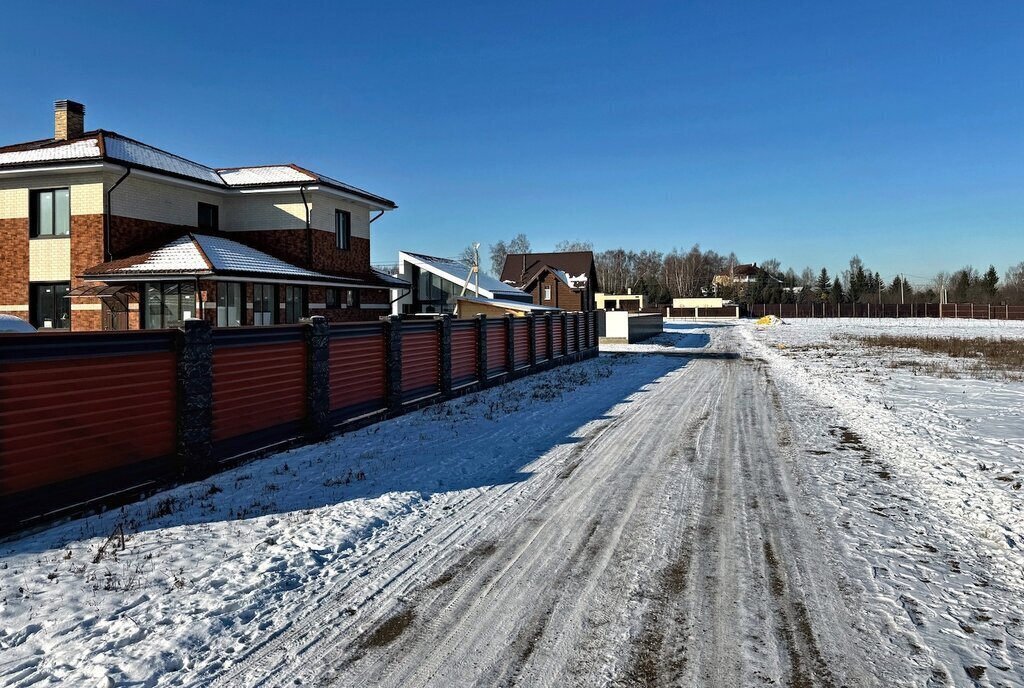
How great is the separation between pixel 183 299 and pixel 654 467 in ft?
57.0

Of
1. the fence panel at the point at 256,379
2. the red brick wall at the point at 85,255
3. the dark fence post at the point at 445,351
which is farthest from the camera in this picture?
the red brick wall at the point at 85,255

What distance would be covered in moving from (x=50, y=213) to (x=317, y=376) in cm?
1750

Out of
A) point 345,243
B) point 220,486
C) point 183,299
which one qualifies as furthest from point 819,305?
point 220,486

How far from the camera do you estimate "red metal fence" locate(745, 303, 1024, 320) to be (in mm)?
79812

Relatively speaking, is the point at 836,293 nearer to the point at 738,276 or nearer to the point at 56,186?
the point at 738,276

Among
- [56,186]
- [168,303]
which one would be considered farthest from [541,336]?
[56,186]

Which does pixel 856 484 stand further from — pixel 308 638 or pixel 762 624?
pixel 308 638

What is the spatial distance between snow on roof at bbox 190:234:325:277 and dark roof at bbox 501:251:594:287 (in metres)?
44.9

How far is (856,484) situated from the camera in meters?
7.53

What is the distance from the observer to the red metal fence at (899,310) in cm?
7981

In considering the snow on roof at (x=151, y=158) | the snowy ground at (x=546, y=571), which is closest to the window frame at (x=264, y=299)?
the snow on roof at (x=151, y=158)

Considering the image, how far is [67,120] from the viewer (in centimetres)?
2303

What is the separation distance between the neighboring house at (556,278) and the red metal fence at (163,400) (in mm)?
47169

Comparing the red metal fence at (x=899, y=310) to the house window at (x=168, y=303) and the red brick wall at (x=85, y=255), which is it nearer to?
the house window at (x=168, y=303)
